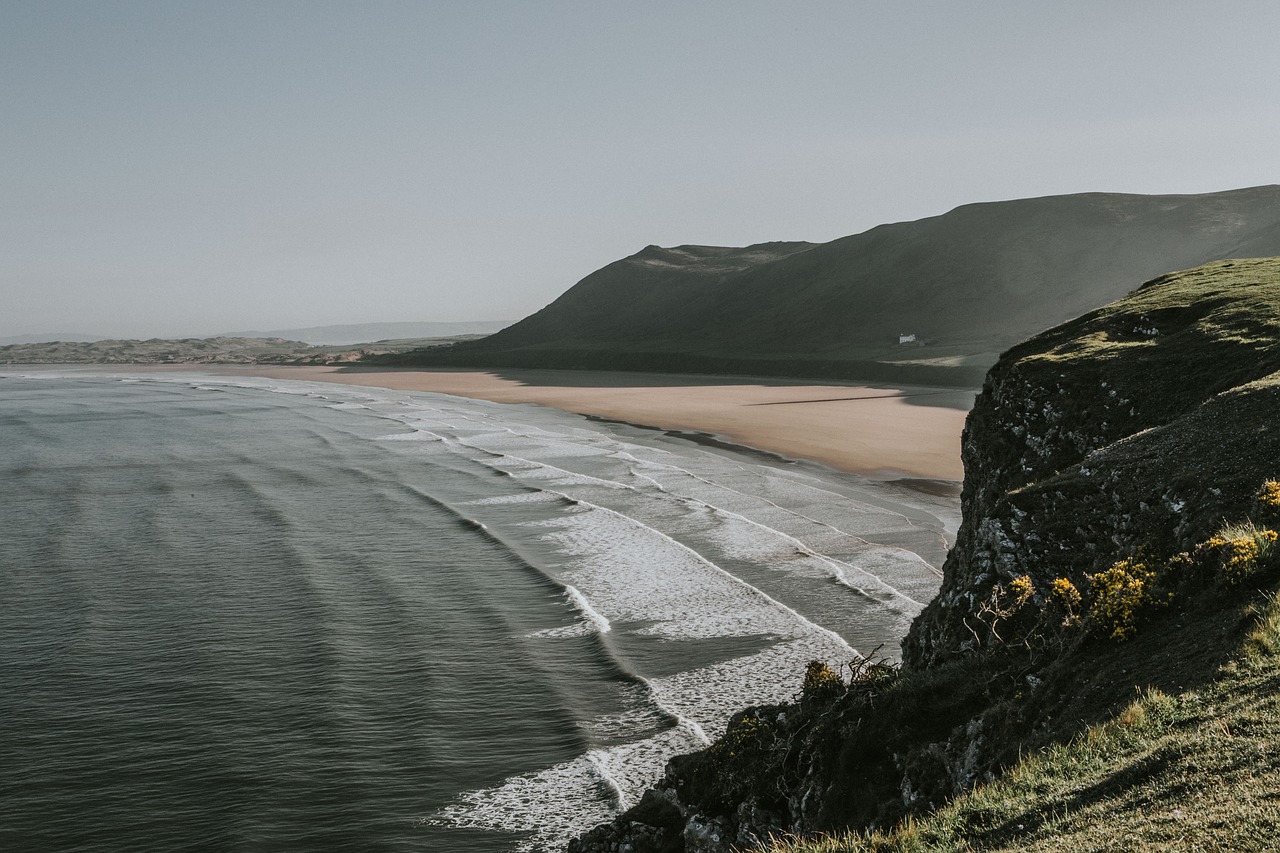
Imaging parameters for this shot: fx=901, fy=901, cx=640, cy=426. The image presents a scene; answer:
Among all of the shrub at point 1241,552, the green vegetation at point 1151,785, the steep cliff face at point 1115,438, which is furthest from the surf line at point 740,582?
the green vegetation at point 1151,785

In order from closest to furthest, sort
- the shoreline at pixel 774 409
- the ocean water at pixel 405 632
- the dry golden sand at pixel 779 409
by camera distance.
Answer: the ocean water at pixel 405 632, the shoreline at pixel 774 409, the dry golden sand at pixel 779 409

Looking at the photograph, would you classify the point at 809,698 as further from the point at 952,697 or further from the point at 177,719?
the point at 177,719

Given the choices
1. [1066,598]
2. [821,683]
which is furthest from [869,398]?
[1066,598]

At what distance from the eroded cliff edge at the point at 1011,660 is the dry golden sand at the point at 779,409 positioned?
2340cm

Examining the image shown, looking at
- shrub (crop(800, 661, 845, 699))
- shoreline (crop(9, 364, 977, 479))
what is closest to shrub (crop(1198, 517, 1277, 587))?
shrub (crop(800, 661, 845, 699))

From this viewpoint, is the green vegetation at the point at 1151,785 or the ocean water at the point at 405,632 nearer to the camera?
the green vegetation at the point at 1151,785

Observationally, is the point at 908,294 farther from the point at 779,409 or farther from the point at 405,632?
the point at 405,632

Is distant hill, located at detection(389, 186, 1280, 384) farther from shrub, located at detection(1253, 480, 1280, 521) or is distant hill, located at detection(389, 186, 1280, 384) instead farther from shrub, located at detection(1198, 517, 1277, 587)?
shrub, located at detection(1198, 517, 1277, 587)

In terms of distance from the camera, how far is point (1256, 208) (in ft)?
413

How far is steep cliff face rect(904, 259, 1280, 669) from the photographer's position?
348 inches

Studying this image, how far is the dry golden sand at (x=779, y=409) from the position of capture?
126 feet

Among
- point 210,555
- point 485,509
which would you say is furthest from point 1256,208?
point 210,555

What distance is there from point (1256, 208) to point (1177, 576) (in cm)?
14720

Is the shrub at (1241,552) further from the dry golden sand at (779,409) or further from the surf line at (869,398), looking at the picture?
the surf line at (869,398)
